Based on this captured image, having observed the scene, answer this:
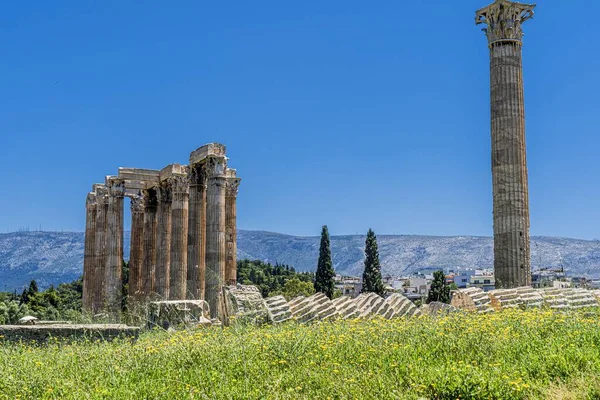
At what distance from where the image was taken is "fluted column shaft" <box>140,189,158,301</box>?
36.0 meters

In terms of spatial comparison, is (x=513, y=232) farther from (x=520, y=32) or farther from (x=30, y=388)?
(x=30, y=388)

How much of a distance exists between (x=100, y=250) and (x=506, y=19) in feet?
76.1

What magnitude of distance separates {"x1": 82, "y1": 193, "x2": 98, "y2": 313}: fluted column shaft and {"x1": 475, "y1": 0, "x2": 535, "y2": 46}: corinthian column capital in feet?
79.5

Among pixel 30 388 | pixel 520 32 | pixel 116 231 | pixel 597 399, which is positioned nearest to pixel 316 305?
pixel 30 388

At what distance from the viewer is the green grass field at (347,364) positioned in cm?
839

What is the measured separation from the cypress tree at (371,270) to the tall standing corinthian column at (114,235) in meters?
47.3

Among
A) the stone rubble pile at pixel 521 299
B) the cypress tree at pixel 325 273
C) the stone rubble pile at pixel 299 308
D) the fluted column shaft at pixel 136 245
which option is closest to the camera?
the stone rubble pile at pixel 299 308

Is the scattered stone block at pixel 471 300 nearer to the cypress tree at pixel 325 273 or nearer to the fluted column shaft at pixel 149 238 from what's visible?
the fluted column shaft at pixel 149 238

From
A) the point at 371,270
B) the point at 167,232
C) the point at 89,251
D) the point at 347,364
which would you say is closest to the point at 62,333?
the point at 347,364

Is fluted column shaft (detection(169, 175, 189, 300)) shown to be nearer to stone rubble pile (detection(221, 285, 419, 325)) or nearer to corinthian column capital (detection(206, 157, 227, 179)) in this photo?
corinthian column capital (detection(206, 157, 227, 179))

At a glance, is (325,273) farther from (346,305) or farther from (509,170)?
(346,305)

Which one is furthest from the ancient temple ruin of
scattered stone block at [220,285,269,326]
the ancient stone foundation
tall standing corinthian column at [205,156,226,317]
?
the ancient stone foundation

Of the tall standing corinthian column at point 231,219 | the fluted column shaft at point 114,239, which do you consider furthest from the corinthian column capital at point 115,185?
the tall standing corinthian column at point 231,219

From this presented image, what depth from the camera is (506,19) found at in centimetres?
2250
